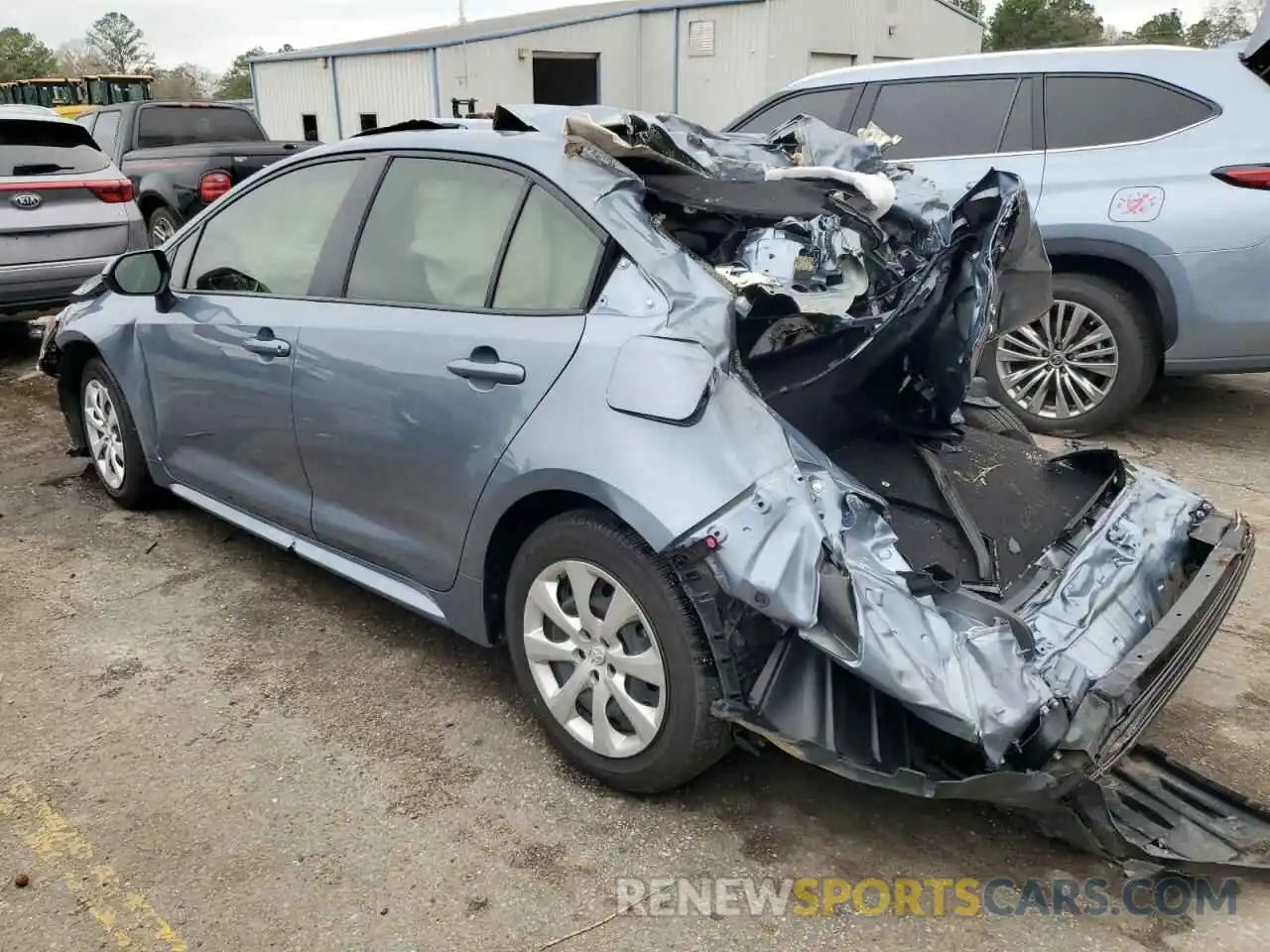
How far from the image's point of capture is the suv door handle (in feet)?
11.0

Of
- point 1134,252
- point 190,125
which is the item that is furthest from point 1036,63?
point 190,125

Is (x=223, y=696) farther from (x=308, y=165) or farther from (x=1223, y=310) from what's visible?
(x=1223, y=310)

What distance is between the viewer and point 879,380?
3482 millimetres

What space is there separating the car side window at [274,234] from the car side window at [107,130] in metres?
8.48

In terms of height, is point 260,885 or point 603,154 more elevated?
point 603,154

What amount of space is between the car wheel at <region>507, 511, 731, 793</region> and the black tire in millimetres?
1750

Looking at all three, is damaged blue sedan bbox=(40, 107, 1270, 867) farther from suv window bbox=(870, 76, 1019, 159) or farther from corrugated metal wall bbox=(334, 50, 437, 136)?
corrugated metal wall bbox=(334, 50, 437, 136)

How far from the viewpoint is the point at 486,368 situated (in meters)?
2.73

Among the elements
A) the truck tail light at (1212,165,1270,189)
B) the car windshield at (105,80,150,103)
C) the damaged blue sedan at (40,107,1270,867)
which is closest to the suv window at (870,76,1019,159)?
the truck tail light at (1212,165,1270,189)

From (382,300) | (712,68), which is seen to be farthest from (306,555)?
(712,68)

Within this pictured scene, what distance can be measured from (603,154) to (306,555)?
1730 millimetres

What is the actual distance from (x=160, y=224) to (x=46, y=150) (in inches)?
130

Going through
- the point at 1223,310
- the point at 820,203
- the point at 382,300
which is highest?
the point at 820,203

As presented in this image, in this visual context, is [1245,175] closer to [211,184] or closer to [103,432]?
[103,432]
